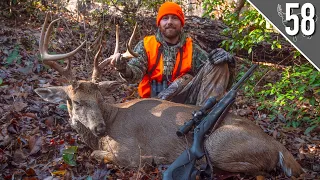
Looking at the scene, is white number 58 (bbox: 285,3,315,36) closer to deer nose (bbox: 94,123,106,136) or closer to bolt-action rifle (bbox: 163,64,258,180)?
bolt-action rifle (bbox: 163,64,258,180)

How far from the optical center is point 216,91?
5.37 meters

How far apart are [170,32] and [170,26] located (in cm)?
9

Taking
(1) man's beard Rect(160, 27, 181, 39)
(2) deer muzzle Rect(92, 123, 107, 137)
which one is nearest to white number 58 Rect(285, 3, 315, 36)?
(1) man's beard Rect(160, 27, 181, 39)

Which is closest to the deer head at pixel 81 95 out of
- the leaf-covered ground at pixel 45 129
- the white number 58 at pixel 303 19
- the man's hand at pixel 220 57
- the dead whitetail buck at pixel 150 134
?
the dead whitetail buck at pixel 150 134

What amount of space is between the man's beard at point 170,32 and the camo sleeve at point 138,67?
1.29ft

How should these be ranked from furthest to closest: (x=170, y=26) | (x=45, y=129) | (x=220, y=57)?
(x=170, y=26), (x=45, y=129), (x=220, y=57)

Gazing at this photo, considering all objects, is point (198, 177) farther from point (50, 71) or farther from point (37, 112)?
point (50, 71)

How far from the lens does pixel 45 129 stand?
219 inches

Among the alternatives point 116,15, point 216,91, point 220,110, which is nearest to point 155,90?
point 216,91

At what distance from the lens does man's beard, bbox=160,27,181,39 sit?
19.4 feet

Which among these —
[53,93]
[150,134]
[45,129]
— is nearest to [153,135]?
[150,134]

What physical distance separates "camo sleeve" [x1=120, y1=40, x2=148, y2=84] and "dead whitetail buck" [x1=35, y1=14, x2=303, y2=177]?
1.95ft

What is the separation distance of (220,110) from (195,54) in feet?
5.72

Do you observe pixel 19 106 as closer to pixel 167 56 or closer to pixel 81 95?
pixel 81 95
